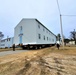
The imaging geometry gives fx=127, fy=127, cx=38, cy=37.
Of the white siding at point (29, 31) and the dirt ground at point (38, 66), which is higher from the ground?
the white siding at point (29, 31)

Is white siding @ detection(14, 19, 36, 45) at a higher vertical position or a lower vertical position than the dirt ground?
higher

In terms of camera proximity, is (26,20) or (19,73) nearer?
Answer: (19,73)

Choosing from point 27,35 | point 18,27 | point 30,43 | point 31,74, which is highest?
point 18,27

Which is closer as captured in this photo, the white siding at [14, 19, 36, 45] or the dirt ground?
the dirt ground

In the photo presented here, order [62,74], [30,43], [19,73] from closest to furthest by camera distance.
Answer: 1. [62,74]
2. [19,73]
3. [30,43]

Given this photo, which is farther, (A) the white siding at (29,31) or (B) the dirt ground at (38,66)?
(A) the white siding at (29,31)

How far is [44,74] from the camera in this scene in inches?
268

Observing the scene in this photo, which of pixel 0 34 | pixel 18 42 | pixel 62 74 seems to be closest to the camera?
pixel 62 74

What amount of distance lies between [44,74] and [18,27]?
20.7m

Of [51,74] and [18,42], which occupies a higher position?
[18,42]

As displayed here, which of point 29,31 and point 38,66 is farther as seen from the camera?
point 29,31

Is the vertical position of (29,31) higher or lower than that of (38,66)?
higher

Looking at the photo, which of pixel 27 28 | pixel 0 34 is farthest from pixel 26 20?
pixel 0 34

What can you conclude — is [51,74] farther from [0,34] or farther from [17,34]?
[0,34]
